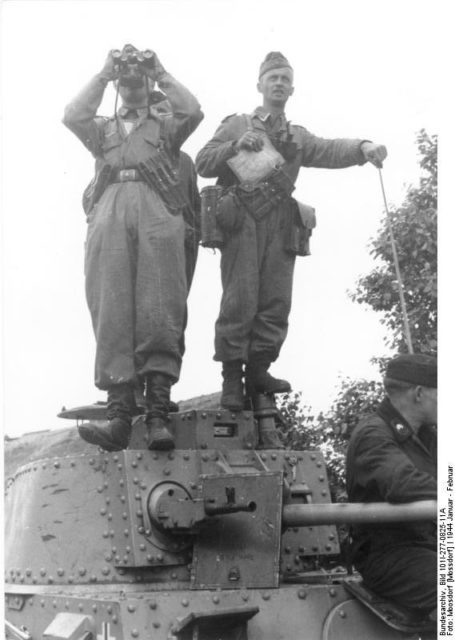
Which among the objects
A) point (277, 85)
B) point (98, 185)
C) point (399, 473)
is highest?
point (277, 85)

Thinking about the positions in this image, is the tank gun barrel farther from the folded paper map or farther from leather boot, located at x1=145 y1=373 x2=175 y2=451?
the folded paper map

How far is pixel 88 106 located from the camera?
6488 mm

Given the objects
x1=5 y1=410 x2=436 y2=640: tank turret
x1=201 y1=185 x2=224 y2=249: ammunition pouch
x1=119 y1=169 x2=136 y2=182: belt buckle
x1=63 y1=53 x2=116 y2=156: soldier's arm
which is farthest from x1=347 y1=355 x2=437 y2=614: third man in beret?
x1=63 y1=53 x2=116 y2=156: soldier's arm

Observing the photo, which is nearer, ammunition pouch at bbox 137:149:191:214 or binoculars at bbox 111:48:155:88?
binoculars at bbox 111:48:155:88

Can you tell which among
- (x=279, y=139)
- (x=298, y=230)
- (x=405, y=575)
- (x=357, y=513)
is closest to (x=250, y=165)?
(x=279, y=139)

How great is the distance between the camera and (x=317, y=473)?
6578 millimetres

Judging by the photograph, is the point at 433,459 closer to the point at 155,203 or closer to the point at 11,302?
the point at 155,203

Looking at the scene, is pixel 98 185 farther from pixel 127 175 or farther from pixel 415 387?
pixel 415 387

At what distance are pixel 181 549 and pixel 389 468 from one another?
1.32 metres

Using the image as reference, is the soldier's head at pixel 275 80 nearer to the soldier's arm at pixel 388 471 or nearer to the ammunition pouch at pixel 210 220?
the ammunition pouch at pixel 210 220

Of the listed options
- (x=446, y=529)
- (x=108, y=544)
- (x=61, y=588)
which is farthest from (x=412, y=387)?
(x=61, y=588)

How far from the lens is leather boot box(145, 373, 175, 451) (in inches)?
237

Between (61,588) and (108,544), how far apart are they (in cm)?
40

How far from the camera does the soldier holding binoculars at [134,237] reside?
250 inches
